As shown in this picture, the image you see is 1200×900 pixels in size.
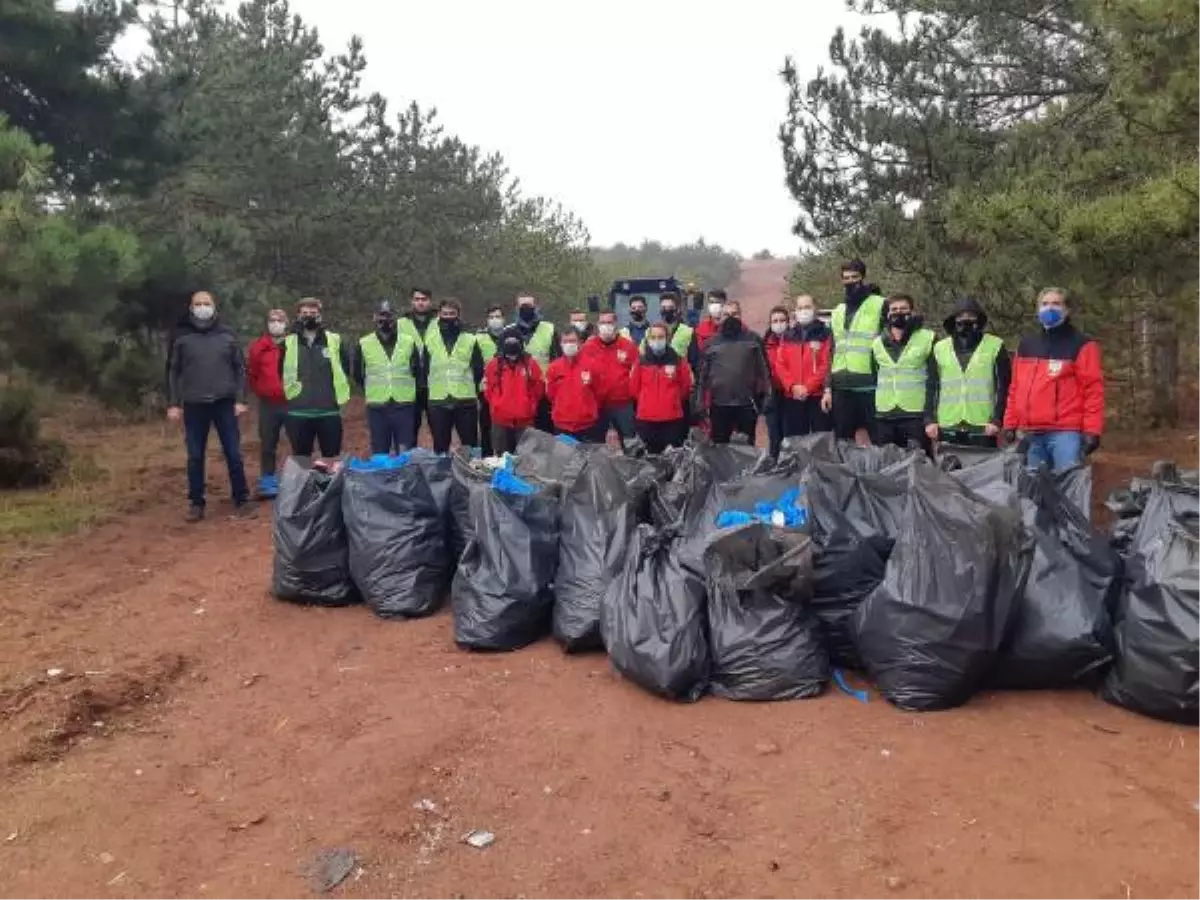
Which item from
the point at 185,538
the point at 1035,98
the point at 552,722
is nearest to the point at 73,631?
the point at 185,538

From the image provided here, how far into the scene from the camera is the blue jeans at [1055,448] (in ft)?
17.6

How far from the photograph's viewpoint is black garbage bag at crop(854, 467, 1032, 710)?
12.0 feet

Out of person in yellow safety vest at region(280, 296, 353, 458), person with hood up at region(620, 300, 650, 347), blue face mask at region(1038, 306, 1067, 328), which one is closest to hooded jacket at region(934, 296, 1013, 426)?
blue face mask at region(1038, 306, 1067, 328)

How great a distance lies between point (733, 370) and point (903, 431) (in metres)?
1.38

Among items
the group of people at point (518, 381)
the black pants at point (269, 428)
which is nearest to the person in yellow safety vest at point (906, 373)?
the group of people at point (518, 381)

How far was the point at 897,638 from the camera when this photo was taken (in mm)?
3758

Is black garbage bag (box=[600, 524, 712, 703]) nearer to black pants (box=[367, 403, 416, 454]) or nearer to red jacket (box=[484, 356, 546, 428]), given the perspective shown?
red jacket (box=[484, 356, 546, 428])

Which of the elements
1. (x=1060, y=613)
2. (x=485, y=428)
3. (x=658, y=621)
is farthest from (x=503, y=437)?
(x=1060, y=613)

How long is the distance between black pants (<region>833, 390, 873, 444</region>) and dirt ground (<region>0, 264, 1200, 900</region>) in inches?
130

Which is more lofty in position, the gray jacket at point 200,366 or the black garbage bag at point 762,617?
the gray jacket at point 200,366

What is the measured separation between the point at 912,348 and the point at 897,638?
2876 millimetres

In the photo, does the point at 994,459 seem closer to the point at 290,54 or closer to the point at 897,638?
the point at 897,638

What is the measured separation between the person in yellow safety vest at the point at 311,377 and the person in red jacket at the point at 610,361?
1.87m

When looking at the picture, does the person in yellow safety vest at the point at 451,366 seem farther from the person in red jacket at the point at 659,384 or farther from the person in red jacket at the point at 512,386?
the person in red jacket at the point at 659,384
